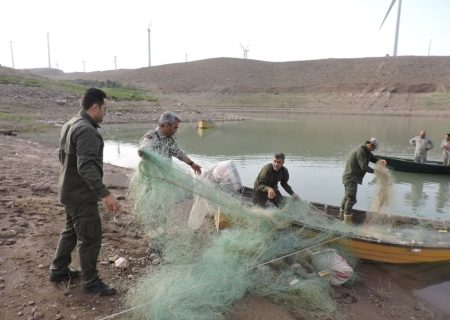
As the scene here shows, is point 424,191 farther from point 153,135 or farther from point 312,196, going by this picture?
point 153,135

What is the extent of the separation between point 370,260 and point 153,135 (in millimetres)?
3824

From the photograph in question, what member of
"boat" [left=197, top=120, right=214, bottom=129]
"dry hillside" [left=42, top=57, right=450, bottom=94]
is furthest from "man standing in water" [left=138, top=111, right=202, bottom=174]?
"dry hillside" [left=42, top=57, right=450, bottom=94]

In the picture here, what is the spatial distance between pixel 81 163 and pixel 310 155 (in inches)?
612

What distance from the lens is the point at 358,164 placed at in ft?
23.7

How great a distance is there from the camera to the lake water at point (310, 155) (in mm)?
11008

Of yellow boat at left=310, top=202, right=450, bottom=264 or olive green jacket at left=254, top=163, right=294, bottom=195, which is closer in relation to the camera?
yellow boat at left=310, top=202, right=450, bottom=264

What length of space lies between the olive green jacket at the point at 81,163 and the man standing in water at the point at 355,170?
5167mm

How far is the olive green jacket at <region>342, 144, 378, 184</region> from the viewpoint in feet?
23.4

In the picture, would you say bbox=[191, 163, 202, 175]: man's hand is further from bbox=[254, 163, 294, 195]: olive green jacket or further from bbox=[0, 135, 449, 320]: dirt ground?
bbox=[0, 135, 449, 320]: dirt ground

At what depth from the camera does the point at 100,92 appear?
137 inches

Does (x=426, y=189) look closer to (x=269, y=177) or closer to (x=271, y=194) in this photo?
(x=269, y=177)

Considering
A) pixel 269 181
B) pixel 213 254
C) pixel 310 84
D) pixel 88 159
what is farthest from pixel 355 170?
pixel 310 84

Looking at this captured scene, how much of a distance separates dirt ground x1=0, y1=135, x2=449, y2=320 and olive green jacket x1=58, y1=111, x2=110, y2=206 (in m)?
0.98

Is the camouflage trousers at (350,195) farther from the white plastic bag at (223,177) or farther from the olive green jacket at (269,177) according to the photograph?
the white plastic bag at (223,177)
